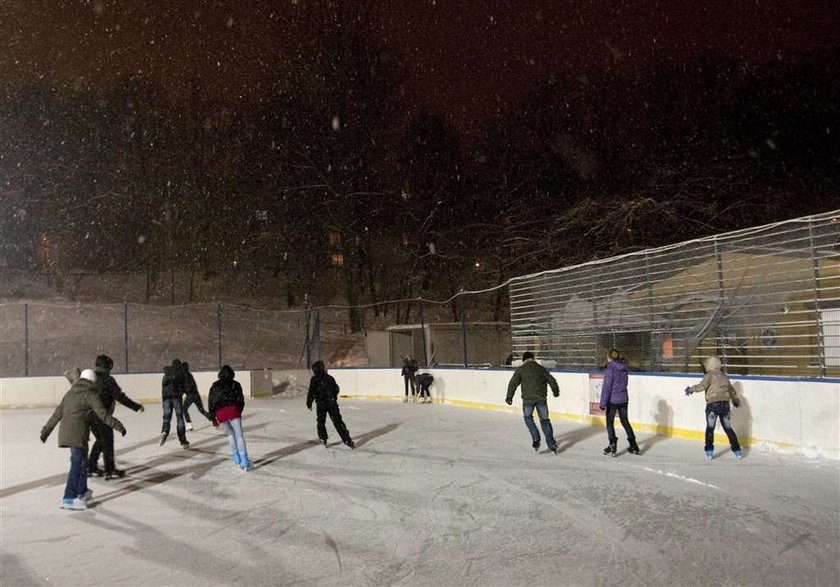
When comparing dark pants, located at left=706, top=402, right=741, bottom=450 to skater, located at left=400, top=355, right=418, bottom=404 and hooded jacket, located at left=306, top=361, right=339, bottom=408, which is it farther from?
skater, located at left=400, top=355, right=418, bottom=404

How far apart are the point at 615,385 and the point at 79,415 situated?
7.07 m

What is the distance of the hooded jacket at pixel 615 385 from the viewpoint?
10.2 meters

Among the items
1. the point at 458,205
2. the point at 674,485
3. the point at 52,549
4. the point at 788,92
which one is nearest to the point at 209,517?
the point at 52,549

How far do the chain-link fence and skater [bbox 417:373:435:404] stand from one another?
4582 mm

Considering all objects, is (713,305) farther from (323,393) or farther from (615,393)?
(323,393)

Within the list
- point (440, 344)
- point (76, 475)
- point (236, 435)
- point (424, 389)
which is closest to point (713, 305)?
point (236, 435)

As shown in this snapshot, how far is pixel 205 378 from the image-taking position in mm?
22984

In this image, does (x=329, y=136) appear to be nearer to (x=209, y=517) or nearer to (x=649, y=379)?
(x=649, y=379)

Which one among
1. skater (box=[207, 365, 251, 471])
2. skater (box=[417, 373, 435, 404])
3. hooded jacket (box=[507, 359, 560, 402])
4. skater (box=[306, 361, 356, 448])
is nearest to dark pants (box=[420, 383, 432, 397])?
skater (box=[417, 373, 435, 404])

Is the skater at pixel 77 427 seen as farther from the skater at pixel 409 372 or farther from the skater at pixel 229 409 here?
the skater at pixel 409 372

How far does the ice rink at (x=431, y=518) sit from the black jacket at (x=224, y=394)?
36.5 inches

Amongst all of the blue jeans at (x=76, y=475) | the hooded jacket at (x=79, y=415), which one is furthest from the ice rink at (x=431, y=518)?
the hooded jacket at (x=79, y=415)

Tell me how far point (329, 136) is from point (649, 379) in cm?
2473

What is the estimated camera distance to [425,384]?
2098 centimetres
